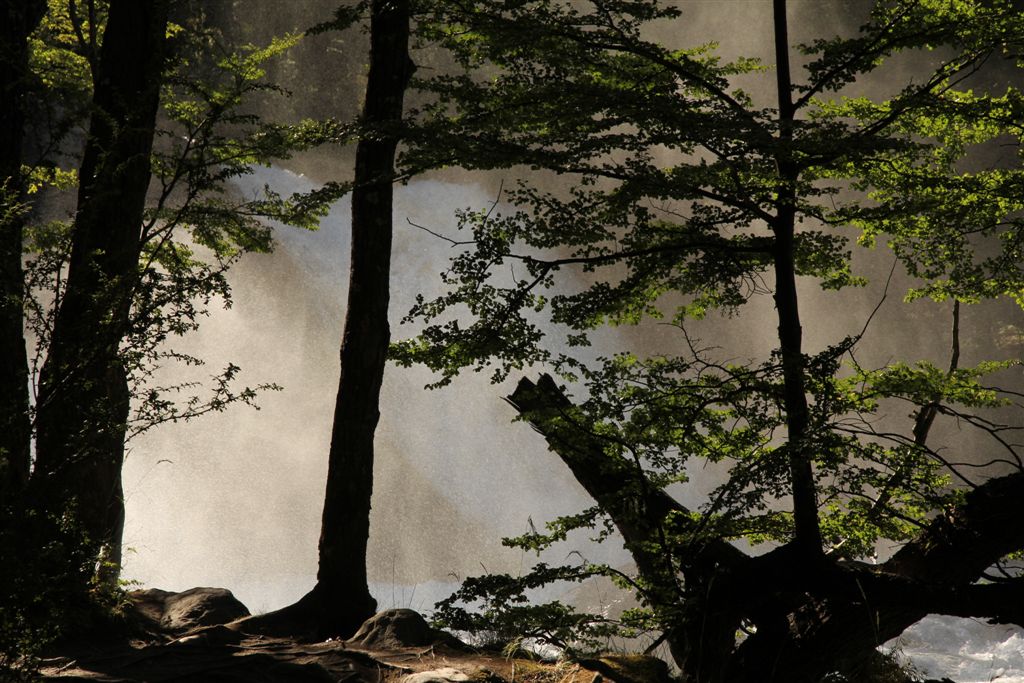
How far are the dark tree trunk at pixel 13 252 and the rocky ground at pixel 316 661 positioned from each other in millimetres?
962

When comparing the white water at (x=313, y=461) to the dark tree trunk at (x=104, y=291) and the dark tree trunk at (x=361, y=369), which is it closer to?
the dark tree trunk at (x=104, y=291)

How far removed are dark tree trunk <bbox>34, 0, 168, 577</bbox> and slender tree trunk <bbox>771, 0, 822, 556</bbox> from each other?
8.26 feet

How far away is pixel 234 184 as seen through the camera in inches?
821

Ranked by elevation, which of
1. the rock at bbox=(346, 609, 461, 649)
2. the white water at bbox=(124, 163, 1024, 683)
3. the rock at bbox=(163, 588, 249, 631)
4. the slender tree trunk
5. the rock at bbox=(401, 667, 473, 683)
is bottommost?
the rock at bbox=(401, 667, 473, 683)

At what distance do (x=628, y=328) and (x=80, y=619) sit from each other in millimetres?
19959

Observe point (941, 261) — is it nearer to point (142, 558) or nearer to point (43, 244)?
point (43, 244)

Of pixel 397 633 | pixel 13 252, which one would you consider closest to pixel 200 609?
pixel 397 633

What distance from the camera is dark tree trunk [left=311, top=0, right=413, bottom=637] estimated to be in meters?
5.24

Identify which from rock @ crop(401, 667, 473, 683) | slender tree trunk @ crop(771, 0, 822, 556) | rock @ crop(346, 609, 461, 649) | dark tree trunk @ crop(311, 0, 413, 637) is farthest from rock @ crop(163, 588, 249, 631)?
slender tree trunk @ crop(771, 0, 822, 556)

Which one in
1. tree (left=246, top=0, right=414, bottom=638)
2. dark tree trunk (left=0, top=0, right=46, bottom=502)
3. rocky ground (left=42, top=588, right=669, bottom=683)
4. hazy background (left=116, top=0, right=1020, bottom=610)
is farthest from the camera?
hazy background (left=116, top=0, right=1020, bottom=610)

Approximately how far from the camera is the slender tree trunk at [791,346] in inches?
129

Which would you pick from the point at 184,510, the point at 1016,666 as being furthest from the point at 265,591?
the point at 1016,666

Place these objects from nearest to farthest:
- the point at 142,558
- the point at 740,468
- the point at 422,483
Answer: the point at 740,468, the point at 142,558, the point at 422,483

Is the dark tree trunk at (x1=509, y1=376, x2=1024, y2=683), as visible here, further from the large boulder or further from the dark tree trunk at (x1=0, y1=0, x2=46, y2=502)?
the large boulder
